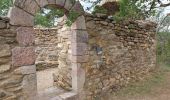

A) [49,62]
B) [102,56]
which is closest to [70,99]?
[102,56]

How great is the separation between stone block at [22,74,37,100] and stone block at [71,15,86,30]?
1557 mm

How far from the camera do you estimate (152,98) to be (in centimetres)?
607

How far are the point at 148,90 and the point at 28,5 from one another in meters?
4.44

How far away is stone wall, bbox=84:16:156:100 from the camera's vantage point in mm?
5488

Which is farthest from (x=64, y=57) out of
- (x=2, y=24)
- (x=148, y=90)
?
(x=148, y=90)

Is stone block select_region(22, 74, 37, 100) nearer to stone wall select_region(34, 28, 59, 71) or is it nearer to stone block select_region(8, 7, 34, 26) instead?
stone block select_region(8, 7, 34, 26)

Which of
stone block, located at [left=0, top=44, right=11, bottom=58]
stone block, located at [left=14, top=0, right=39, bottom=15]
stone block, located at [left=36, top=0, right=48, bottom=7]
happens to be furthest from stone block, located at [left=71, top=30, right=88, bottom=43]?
stone block, located at [left=0, top=44, right=11, bottom=58]

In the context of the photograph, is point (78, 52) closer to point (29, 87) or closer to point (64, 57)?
point (64, 57)

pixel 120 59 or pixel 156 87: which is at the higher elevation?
pixel 120 59

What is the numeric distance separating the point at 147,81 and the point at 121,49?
1.85 m

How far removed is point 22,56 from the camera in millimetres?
3910

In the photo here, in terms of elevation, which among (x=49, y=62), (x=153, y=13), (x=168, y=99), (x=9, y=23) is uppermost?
(x=153, y=13)

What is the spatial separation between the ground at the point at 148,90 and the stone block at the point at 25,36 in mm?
2800

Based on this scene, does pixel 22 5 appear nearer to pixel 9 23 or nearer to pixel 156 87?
pixel 9 23
